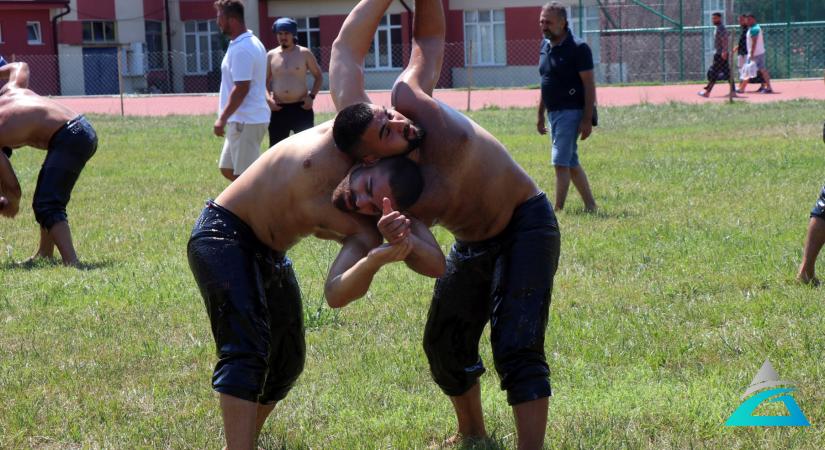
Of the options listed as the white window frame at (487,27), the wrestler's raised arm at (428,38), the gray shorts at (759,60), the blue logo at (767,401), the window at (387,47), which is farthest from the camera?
the white window frame at (487,27)

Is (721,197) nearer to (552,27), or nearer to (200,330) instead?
(552,27)

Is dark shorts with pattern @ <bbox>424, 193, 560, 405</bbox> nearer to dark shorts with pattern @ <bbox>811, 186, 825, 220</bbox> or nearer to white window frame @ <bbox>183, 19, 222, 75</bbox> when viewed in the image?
dark shorts with pattern @ <bbox>811, 186, 825, 220</bbox>

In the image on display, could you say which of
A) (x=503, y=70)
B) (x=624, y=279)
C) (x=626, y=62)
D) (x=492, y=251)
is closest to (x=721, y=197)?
(x=624, y=279)

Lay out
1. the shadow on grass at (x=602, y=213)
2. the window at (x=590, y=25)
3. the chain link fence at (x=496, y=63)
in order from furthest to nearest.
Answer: the window at (x=590, y=25)
the chain link fence at (x=496, y=63)
the shadow on grass at (x=602, y=213)

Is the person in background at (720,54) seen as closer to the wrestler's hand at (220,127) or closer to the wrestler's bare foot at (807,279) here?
the wrestler's hand at (220,127)

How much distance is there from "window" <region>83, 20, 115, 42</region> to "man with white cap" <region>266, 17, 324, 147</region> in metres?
32.4

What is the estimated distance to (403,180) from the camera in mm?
3744

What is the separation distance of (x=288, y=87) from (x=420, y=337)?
19.7 ft

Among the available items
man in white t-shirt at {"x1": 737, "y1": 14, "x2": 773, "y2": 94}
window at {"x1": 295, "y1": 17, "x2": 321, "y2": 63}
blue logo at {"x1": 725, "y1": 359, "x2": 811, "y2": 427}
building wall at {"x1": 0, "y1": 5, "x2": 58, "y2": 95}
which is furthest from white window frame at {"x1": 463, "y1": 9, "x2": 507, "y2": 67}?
blue logo at {"x1": 725, "y1": 359, "x2": 811, "y2": 427}

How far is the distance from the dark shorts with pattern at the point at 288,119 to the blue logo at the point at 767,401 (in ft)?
24.7

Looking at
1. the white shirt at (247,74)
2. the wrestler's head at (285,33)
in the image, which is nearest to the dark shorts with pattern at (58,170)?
the white shirt at (247,74)

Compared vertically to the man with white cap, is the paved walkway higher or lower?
lower

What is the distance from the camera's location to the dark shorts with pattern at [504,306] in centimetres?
413

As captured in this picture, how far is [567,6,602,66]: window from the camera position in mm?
35562
